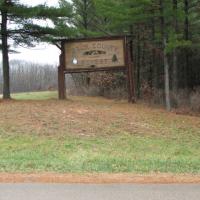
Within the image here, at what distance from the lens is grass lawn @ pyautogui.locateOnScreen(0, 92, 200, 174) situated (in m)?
11.2

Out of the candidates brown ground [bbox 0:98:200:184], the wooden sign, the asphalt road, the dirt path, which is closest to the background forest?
the wooden sign

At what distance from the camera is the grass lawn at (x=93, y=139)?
441 inches

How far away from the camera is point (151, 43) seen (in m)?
31.2

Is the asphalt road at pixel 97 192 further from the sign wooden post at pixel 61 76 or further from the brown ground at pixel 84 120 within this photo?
the sign wooden post at pixel 61 76

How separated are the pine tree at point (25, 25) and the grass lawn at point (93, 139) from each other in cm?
251

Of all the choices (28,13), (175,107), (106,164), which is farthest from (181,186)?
(175,107)

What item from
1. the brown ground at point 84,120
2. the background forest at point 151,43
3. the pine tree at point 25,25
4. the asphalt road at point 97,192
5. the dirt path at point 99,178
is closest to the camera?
the asphalt road at point 97,192

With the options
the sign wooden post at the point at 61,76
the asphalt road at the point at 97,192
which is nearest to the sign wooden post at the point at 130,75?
the sign wooden post at the point at 61,76

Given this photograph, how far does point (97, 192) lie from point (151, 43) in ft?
76.5

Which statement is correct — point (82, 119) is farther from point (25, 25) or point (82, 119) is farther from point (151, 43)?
point (151, 43)

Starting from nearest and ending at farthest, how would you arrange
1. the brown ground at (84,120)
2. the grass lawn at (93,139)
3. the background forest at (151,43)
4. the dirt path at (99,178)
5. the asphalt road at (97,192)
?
the asphalt road at (97,192), the dirt path at (99,178), the grass lawn at (93,139), the brown ground at (84,120), the background forest at (151,43)

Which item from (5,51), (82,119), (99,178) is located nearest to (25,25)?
(5,51)

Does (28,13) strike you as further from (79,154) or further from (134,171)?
(134,171)

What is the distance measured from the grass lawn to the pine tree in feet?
8.24
